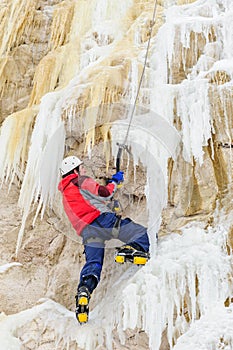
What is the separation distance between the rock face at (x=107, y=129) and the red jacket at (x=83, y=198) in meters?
0.66

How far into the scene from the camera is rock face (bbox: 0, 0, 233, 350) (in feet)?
15.1

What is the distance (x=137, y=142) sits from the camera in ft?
16.5

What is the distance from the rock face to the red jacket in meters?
0.66

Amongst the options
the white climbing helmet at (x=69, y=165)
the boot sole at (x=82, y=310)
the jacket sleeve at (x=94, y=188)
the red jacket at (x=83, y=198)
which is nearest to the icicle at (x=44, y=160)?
the white climbing helmet at (x=69, y=165)

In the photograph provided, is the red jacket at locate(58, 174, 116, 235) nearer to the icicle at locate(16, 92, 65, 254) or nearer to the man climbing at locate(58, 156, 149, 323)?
the man climbing at locate(58, 156, 149, 323)

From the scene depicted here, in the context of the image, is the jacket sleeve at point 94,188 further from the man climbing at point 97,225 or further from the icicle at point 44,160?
the icicle at point 44,160

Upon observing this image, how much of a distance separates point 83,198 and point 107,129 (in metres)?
1.20

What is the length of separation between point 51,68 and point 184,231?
3663mm

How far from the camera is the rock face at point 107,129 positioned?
4598 mm

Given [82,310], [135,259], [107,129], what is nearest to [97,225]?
[135,259]

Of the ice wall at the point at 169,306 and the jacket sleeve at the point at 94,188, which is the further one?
the jacket sleeve at the point at 94,188

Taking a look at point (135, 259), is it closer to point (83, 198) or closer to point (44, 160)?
point (83, 198)

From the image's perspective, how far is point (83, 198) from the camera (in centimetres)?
427

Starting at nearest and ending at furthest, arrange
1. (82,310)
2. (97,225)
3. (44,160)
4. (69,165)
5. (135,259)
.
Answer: (82,310), (135,259), (97,225), (69,165), (44,160)
